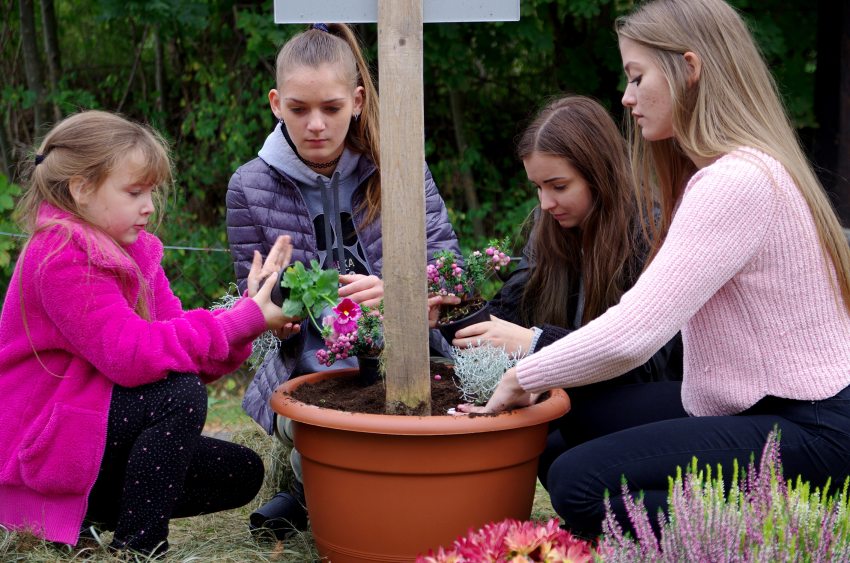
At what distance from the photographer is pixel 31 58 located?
657 cm

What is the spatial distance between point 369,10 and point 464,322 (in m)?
0.86

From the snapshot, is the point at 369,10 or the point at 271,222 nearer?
A: the point at 369,10

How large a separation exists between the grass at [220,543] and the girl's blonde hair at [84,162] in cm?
64

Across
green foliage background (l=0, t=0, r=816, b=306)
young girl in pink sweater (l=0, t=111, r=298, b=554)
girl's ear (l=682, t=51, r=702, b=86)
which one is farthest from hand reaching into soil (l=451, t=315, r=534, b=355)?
green foliage background (l=0, t=0, r=816, b=306)

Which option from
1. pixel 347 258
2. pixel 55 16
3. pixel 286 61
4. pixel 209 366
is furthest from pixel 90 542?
pixel 55 16

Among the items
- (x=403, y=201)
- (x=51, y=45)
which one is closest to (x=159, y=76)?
(x=51, y=45)

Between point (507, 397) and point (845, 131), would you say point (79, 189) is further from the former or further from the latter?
point (845, 131)

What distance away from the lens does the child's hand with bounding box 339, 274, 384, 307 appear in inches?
102

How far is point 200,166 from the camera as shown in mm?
6234

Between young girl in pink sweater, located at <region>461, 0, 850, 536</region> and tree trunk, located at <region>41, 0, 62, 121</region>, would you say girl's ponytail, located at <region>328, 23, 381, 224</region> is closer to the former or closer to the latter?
young girl in pink sweater, located at <region>461, 0, 850, 536</region>

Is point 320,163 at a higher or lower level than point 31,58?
lower

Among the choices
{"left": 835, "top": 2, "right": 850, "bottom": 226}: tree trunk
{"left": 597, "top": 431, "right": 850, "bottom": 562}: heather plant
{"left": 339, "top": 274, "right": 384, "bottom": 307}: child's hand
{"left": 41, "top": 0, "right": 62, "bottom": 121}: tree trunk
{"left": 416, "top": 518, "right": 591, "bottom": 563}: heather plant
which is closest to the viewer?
{"left": 597, "top": 431, "right": 850, "bottom": 562}: heather plant

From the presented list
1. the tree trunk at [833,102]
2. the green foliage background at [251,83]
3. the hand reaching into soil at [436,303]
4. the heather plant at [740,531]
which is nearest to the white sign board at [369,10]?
the hand reaching into soil at [436,303]

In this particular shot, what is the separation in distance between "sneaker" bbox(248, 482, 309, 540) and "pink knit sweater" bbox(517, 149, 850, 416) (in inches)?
42.1
